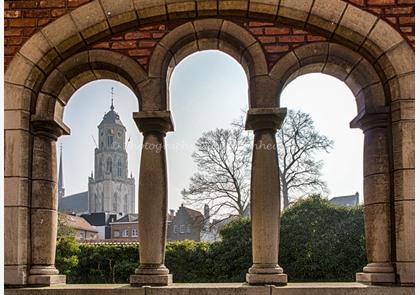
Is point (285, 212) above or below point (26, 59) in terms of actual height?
below

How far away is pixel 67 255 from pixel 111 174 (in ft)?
215

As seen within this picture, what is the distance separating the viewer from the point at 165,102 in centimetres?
532

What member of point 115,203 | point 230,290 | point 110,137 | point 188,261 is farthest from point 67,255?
point 115,203

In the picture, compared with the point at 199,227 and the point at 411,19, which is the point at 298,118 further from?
the point at 411,19

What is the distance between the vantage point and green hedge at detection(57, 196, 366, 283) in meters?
13.7

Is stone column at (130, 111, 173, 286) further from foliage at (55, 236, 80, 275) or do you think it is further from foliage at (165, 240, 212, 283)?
foliage at (55, 236, 80, 275)

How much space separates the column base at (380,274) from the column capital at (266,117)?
1.59 meters

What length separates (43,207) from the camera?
519 cm

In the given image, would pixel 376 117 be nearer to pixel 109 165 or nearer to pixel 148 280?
pixel 148 280

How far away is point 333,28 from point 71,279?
A: 483 inches

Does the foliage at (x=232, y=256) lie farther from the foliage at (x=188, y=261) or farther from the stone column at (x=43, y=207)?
the stone column at (x=43, y=207)

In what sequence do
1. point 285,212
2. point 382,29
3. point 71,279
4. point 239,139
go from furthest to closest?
1. point 71,279
2. point 285,212
3. point 239,139
4. point 382,29

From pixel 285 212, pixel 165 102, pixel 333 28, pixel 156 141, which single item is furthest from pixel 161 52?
pixel 285 212

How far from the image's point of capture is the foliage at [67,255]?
14367mm
